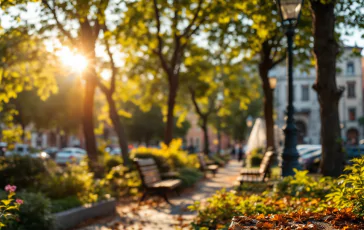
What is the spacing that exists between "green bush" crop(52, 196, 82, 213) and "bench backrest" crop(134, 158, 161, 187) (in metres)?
2.62

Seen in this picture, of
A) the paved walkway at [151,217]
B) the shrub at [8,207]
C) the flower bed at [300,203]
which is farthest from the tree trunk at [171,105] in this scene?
the shrub at [8,207]

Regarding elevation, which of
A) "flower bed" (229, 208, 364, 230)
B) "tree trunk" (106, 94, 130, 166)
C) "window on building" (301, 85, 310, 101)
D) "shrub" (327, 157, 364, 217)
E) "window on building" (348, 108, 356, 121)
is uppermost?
"window on building" (301, 85, 310, 101)

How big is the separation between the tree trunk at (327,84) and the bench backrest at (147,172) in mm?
4353

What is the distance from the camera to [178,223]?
9359mm

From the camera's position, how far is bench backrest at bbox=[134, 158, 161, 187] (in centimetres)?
1260

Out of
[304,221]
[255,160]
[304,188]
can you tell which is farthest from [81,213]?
[255,160]

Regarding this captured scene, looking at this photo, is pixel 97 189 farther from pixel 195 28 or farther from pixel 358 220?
pixel 195 28

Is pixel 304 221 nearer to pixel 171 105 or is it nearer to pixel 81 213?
pixel 81 213

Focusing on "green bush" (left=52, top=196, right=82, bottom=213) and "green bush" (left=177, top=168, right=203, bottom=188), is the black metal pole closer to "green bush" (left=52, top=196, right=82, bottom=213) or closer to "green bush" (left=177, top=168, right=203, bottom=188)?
"green bush" (left=52, top=196, right=82, bottom=213)

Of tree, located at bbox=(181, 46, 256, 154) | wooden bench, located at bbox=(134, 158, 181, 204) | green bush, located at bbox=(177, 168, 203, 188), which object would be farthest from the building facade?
wooden bench, located at bbox=(134, 158, 181, 204)

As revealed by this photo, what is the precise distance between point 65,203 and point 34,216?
206 centimetres

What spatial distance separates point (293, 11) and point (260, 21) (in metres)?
3.65

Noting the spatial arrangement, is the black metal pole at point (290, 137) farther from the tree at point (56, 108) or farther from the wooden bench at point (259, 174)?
the tree at point (56, 108)

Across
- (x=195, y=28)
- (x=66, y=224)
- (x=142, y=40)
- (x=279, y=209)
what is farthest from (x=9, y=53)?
(x=279, y=209)
